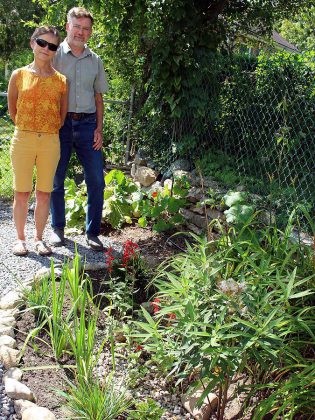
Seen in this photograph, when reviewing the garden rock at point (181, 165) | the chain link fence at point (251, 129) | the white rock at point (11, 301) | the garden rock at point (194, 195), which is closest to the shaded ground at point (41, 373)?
the white rock at point (11, 301)

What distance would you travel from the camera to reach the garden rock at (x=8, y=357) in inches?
107

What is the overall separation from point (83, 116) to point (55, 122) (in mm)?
337

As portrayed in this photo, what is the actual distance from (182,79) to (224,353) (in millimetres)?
3903

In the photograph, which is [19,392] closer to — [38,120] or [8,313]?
[8,313]

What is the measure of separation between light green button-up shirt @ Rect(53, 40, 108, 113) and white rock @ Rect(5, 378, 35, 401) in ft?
7.87

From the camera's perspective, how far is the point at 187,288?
261 cm

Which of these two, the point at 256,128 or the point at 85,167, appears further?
the point at 256,128

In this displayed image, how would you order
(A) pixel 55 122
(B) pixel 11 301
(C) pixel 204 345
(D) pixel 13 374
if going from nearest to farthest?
(C) pixel 204 345, (D) pixel 13 374, (B) pixel 11 301, (A) pixel 55 122

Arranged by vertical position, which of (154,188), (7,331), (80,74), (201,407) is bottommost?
(201,407)

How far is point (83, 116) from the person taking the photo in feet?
14.3

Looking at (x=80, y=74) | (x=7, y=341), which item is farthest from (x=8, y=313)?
(x=80, y=74)

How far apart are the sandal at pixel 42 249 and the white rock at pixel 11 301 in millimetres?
849

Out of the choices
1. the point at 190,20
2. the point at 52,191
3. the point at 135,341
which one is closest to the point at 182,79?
the point at 190,20

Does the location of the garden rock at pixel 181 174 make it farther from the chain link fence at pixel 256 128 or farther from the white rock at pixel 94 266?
the white rock at pixel 94 266
